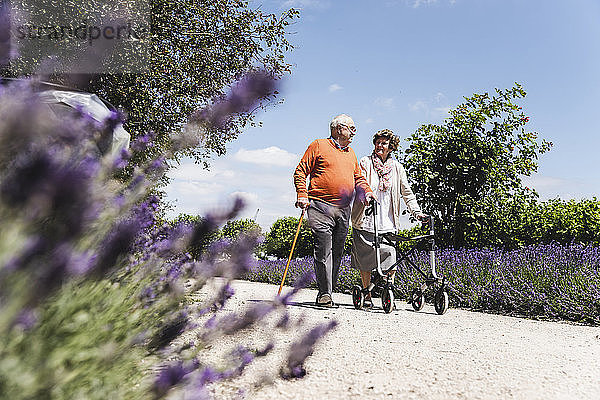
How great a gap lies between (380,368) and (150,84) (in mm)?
6643

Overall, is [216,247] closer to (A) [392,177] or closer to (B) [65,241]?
(B) [65,241]

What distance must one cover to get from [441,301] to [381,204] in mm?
1155

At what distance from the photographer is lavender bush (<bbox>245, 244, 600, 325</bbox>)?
5281mm

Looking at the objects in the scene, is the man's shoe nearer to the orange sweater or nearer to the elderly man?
the elderly man

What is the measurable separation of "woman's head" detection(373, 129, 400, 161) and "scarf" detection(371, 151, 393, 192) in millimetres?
70

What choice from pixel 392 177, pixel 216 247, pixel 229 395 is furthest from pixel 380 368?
pixel 392 177

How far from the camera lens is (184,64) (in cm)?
854

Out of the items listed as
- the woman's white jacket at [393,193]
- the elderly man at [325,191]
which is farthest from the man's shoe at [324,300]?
the woman's white jacket at [393,193]

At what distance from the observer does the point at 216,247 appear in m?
1.72

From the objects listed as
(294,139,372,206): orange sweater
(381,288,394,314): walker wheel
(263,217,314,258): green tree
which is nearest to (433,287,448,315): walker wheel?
(381,288,394,314): walker wheel

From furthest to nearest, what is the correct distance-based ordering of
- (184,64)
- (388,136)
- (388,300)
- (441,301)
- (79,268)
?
1. (184,64)
2. (388,136)
3. (441,301)
4. (388,300)
5. (79,268)

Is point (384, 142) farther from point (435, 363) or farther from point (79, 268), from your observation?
point (79, 268)

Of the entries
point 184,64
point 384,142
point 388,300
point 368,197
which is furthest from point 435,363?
point 184,64

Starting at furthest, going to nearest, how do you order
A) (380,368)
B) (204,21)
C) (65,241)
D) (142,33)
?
1. (204,21)
2. (142,33)
3. (380,368)
4. (65,241)
